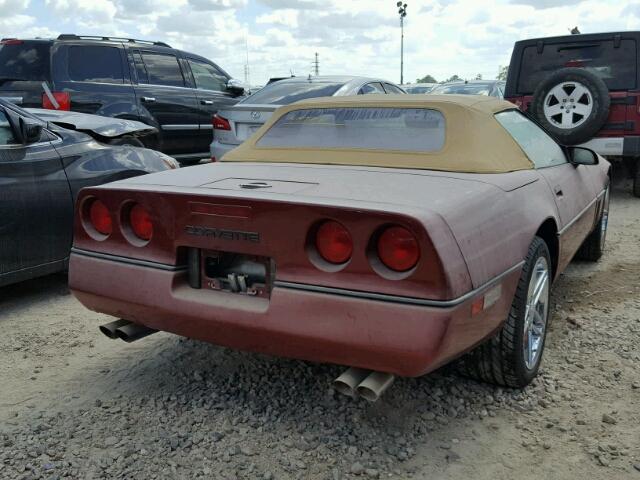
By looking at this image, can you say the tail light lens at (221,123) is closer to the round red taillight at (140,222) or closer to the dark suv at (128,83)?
the dark suv at (128,83)

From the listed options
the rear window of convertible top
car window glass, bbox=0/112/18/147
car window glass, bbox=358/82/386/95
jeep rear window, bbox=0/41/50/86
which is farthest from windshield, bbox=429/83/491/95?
car window glass, bbox=0/112/18/147

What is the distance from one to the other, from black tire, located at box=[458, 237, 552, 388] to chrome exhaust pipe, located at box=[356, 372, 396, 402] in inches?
26.5

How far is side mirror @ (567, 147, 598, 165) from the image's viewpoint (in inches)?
153

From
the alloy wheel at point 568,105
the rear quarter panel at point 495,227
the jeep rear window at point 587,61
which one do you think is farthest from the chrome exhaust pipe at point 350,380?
the jeep rear window at point 587,61

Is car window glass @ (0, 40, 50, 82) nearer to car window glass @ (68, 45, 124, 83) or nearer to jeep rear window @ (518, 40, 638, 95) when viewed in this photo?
car window glass @ (68, 45, 124, 83)

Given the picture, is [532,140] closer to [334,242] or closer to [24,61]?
[334,242]

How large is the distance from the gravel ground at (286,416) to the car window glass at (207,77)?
20.0 feet

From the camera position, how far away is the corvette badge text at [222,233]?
2471mm

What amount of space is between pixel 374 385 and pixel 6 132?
309 cm

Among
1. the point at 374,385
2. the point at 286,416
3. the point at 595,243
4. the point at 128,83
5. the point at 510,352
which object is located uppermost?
the point at 128,83

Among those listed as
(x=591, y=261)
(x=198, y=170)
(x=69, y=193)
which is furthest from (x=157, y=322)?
(x=591, y=261)

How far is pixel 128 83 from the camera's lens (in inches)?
319

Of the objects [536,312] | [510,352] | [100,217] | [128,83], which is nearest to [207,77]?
[128,83]

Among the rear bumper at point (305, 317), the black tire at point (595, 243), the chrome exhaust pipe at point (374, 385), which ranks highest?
the rear bumper at point (305, 317)
